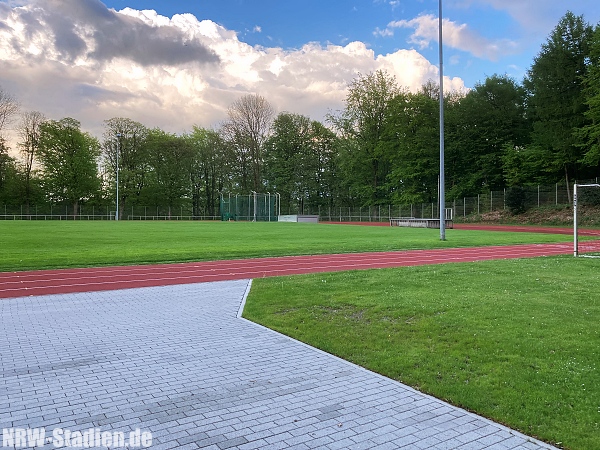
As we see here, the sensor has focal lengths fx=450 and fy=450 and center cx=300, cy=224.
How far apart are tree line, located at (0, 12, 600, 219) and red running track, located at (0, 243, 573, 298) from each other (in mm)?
29432

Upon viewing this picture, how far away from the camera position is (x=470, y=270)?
11.8 m

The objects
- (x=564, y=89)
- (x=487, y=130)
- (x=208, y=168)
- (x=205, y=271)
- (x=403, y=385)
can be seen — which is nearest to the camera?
(x=403, y=385)

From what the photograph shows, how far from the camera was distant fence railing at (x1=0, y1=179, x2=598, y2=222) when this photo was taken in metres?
43.1

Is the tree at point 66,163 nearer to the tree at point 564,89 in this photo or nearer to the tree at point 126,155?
the tree at point 126,155

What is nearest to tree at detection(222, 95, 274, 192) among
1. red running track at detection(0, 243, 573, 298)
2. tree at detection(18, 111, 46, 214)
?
tree at detection(18, 111, 46, 214)

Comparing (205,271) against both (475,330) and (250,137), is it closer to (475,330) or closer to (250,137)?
(475,330)

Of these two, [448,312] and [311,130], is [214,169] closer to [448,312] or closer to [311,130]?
[311,130]

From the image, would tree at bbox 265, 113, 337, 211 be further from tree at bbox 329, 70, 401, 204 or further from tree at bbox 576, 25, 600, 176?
tree at bbox 576, 25, 600, 176

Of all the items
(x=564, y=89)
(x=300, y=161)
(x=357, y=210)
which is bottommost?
(x=357, y=210)

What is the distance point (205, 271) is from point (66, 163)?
69930 millimetres

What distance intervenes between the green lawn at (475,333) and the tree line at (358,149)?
3585 centimetres

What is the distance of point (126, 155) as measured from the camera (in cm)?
7675

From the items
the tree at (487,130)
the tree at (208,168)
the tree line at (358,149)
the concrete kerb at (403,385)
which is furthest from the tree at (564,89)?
the tree at (208,168)

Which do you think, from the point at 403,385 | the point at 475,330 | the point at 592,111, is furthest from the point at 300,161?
the point at 403,385
